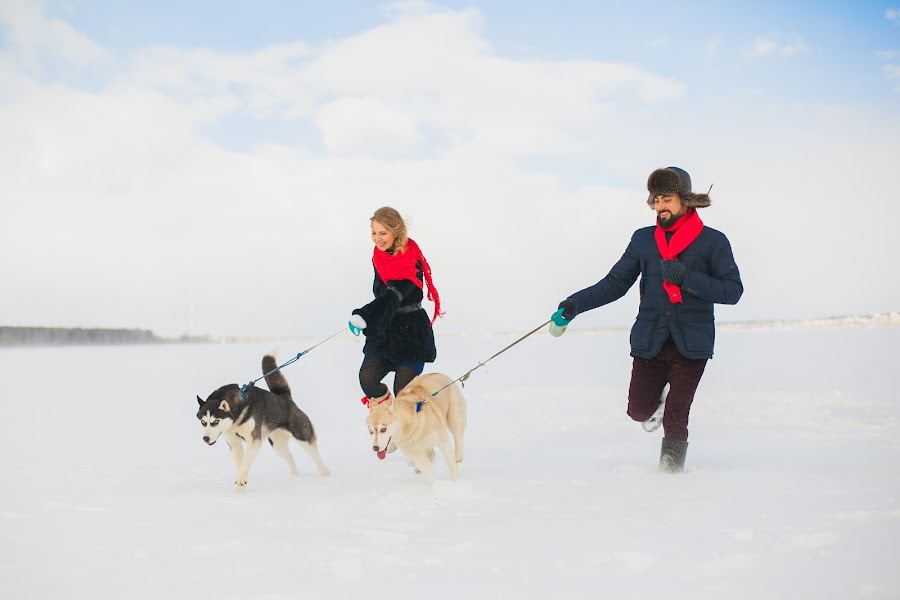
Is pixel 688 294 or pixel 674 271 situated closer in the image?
pixel 674 271

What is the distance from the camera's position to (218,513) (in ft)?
15.3

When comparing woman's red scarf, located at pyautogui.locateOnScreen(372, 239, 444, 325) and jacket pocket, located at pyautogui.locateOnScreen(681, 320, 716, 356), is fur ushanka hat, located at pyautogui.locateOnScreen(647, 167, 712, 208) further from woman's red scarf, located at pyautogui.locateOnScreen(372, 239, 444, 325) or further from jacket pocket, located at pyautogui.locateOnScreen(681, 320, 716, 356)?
woman's red scarf, located at pyautogui.locateOnScreen(372, 239, 444, 325)

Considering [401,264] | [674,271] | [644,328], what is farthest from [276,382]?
[674,271]

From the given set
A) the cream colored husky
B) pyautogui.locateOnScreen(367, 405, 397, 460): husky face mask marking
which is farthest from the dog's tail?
pyautogui.locateOnScreen(367, 405, 397, 460): husky face mask marking

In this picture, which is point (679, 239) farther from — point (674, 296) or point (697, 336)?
point (697, 336)

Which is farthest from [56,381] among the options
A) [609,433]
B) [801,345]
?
[801,345]

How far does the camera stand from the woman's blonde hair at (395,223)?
597 cm

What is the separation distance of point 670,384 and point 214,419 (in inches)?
124

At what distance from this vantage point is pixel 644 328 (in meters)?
5.48

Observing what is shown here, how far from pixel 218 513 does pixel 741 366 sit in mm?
12293

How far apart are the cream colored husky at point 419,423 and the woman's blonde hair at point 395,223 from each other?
1033 millimetres

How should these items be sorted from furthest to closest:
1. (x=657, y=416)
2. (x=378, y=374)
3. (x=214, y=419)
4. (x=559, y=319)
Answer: (x=378, y=374)
(x=657, y=416)
(x=559, y=319)
(x=214, y=419)

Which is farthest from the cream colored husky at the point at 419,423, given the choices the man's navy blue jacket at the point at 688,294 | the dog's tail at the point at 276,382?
the man's navy blue jacket at the point at 688,294

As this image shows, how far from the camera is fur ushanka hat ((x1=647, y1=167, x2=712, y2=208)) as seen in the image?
5.27m
